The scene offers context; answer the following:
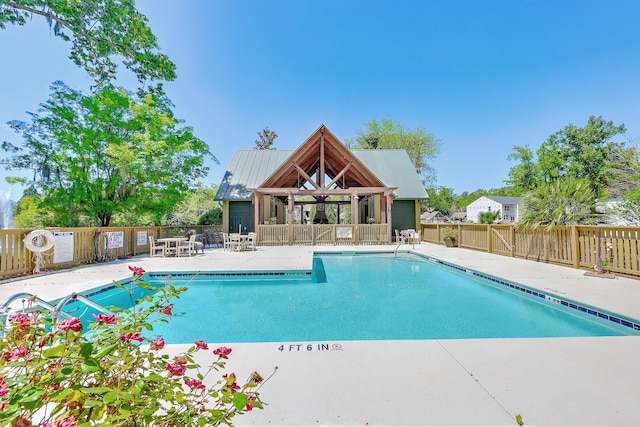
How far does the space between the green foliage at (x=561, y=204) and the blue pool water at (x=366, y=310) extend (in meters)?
3.02

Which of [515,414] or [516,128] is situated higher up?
[516,128]

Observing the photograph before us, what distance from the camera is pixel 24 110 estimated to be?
12258 millimetres

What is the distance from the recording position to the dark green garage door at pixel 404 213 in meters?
17.1

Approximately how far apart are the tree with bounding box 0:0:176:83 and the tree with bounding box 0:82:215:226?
4007mm

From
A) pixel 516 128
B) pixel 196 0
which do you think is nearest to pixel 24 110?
pixel 196 0

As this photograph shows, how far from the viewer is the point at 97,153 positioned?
43.4 ft

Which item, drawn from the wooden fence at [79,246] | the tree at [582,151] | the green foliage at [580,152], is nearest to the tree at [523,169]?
the green foliage at [580,152]

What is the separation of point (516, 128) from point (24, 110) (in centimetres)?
4060

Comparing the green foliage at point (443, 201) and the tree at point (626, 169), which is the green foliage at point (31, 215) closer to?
the tree at point (626, 169)

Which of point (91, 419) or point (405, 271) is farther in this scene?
point (405, 271)

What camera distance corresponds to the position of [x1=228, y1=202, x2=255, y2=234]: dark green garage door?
54.6 ft

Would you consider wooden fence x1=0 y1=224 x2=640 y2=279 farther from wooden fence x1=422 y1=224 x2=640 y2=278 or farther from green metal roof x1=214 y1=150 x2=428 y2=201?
green metal roof x1=214 y1=150 x2=428 y2=201

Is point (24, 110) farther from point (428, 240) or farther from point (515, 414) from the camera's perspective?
Answer: point (428, 240)

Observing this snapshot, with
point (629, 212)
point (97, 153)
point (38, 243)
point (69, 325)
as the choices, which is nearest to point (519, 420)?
point (69, 325)
